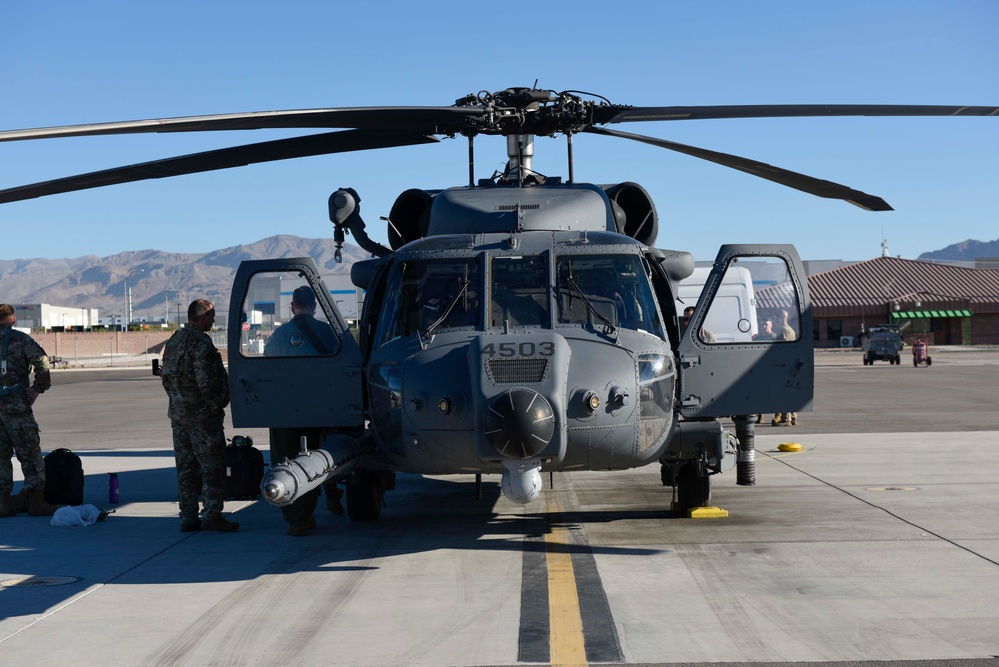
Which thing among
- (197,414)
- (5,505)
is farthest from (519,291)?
(5,505)

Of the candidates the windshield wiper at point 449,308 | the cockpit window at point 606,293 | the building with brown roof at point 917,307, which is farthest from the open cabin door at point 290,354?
the building with brown roof at point 917,307

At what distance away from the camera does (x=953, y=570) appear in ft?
22.5

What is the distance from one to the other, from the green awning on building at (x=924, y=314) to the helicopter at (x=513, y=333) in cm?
6628

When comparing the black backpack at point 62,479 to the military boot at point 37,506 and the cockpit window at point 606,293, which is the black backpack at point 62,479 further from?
the cockpit window at point 606,293

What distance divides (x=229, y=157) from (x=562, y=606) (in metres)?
4.57

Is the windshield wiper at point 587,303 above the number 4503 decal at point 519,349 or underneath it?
above

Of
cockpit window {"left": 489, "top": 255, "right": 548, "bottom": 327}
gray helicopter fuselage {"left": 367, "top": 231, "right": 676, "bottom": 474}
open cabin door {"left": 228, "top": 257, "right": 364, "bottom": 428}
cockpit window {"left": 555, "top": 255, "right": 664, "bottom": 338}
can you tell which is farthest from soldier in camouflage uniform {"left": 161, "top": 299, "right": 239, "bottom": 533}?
cockpit window {"left": 555, "top": 255, "right": 664, "bottom": 338}

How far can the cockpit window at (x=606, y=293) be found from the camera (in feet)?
25.8

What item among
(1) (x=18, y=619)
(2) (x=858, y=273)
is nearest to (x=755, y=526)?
(1) (x=18, y=619)

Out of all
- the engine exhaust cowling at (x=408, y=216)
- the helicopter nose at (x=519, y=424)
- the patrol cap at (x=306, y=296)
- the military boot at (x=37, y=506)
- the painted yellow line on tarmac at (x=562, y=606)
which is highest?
the engine exhaust cowling at (x=408, y=216)

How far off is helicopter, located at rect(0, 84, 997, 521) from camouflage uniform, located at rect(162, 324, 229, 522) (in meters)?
0.47

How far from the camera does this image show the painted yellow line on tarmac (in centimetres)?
519

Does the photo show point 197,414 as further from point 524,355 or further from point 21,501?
point 524,355

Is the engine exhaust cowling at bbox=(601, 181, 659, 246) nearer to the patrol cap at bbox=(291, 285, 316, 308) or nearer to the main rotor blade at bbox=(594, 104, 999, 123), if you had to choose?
the main rotor blade at bbox=(594, 104, 999, 123)
